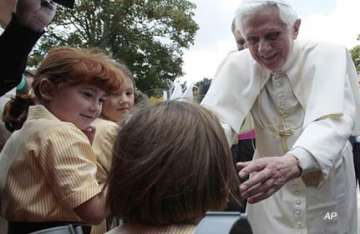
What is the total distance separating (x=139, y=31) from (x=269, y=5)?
23916 millimetres

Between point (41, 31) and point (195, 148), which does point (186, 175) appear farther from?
point (41, 31)

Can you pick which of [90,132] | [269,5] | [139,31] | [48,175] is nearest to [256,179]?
[48,175]

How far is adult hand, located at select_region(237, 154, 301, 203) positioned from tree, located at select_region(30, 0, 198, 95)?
2160 centimetres

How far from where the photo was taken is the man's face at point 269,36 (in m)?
2.32

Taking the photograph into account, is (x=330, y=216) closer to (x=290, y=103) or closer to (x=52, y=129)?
(x=290, y=103)

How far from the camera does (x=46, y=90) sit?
233cm

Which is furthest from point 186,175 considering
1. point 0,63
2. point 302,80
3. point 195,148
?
point 302,80

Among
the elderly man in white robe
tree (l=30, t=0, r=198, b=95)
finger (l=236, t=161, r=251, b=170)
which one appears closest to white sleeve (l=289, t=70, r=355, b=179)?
the elderly man in white robe

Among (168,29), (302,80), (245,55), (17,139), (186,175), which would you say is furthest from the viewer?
(168,29)

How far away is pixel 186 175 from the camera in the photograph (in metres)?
1.47

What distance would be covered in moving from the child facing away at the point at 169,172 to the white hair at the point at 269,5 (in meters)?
0.88

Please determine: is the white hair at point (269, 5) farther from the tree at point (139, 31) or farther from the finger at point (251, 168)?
the tree at point (139, 31)

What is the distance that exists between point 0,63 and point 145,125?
628 mm

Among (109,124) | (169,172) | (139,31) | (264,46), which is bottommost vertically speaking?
(139,31)
